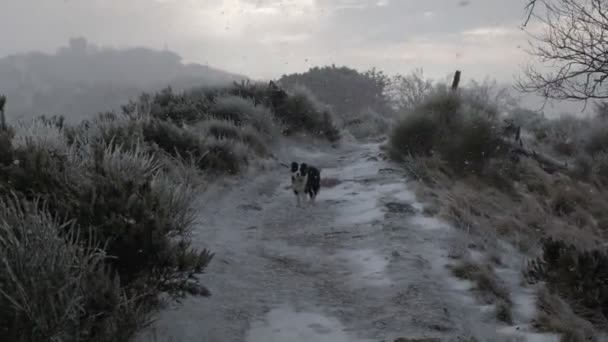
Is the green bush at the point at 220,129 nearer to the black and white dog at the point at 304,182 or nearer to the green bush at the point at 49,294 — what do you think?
the black and white dog at the point at 304,182

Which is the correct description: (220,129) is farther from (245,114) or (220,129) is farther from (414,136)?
(414,136)

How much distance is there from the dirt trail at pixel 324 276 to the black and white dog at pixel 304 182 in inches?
9.6

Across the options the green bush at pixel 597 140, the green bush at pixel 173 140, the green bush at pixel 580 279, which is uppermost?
the green bush at pixel 597 140

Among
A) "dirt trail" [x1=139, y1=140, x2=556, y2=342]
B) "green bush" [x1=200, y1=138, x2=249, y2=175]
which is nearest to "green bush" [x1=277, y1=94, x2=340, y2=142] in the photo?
"green bush" [x1=200, y1=138, x2=249, y2=175]

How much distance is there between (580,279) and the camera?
183 inches

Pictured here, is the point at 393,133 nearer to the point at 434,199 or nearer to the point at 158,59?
the point at 434,199

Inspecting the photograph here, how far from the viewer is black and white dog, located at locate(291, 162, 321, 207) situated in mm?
8914

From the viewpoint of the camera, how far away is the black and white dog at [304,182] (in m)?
8.91

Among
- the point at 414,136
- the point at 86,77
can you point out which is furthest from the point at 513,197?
the point at 86,77

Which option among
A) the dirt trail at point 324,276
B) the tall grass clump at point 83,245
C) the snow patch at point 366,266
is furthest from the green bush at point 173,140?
the snow patch at point 366,266

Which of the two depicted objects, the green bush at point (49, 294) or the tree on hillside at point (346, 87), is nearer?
the green bush at point (49, 294)

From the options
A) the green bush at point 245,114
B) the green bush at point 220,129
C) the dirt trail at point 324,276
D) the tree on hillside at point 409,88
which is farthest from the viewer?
the tree on hillside at point 409,88

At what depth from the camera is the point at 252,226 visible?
290 inches

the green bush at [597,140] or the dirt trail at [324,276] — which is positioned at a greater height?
the green bush at [597,140]
